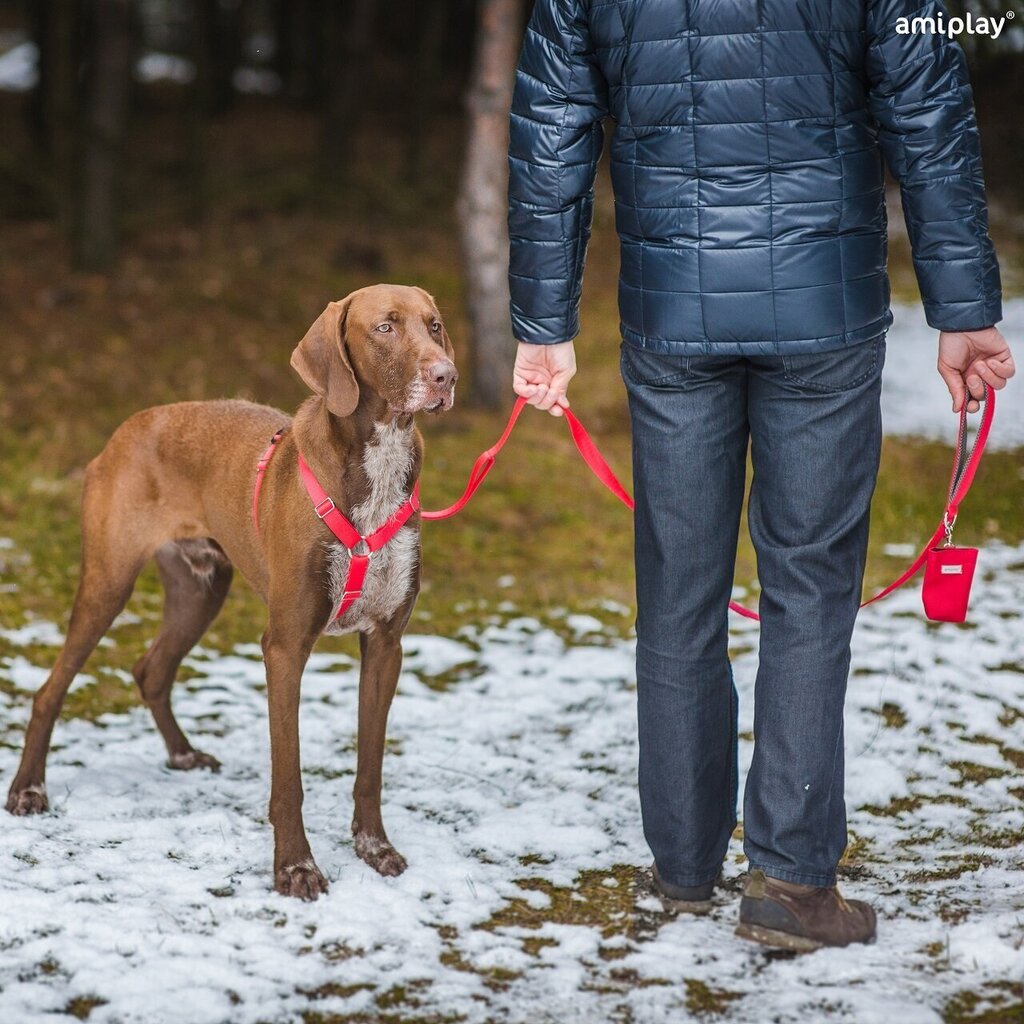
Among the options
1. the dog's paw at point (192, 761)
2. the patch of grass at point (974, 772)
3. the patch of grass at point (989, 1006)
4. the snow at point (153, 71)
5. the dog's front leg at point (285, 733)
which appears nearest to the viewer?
the patch of grass at point (989, 1006)

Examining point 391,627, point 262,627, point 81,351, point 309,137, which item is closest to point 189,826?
point 391,627

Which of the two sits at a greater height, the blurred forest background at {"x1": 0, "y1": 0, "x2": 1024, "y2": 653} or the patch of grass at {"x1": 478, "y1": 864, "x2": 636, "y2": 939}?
the blurred forest background at {"x1": 0, "y1": 0, "x2": 1024, "y2": 653}

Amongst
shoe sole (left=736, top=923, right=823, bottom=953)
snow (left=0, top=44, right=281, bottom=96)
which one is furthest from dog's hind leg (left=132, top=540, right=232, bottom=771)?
snow (left=0, top=44, right=281, bottom=96)

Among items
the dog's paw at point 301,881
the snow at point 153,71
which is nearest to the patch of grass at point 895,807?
the dog's paw at point 301,881

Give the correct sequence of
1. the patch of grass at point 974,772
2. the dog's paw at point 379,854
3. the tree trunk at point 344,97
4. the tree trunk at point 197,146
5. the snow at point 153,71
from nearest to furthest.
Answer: the dog's paw at point 379,854 → the patch of grass at point 974,772 → the tree trunk at point 197,146 → the tree trunk at point 344,97 → the snow at point 153,71

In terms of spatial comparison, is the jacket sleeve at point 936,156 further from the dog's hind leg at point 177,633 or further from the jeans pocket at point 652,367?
the dog's hind leg at point 177,633

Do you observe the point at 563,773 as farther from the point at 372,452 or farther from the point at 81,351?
the point at 81,351

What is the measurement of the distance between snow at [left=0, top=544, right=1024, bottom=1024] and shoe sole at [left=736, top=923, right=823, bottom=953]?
3cm

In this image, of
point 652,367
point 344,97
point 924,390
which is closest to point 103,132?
point 344,97

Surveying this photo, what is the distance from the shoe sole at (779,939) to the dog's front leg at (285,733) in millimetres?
1209

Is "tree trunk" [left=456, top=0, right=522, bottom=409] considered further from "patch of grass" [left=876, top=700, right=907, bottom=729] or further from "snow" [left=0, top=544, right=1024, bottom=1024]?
"patch of grass" [left=876, top=700, right=907, bottom=729]

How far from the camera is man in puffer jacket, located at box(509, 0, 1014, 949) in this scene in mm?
3121

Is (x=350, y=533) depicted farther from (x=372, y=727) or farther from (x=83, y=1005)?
(x=83, y=1005)

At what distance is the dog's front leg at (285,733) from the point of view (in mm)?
3824
